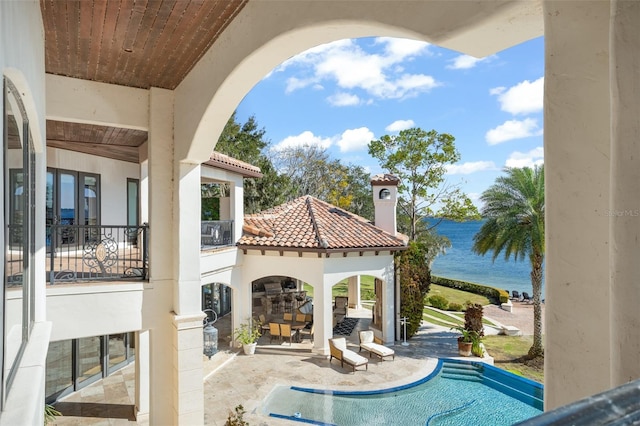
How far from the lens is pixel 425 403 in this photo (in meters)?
12.1

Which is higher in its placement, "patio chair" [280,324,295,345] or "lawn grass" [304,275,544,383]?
"patio chair" [280,324,295,345]

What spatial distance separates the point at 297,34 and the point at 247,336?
44.9ft

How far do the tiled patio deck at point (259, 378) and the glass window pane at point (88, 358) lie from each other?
1.40 ft

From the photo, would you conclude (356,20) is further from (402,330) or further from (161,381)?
(402,330)

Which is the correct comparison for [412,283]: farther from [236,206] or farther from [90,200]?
[90,200]

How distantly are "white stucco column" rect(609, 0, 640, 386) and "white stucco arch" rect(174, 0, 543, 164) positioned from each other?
716 mm

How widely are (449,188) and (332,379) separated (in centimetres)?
1751

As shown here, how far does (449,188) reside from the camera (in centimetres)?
2655

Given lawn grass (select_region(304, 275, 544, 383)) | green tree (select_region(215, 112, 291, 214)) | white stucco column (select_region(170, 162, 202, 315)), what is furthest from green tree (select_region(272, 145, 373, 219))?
white stucco column (select_region(170, 162, 202, 315))

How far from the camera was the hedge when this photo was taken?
1257 inches

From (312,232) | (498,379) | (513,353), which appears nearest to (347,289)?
(513,353)

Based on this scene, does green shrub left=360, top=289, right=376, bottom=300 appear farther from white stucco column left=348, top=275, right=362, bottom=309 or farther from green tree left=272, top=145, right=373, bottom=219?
green tree left=272, top=145, right=373, bottom=219

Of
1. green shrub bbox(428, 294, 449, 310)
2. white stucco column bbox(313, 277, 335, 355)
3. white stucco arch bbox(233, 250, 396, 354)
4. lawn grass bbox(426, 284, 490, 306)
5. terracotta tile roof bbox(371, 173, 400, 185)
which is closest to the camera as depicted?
white stucco column bbox(313, 277, 335, 355)

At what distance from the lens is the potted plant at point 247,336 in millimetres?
15328
